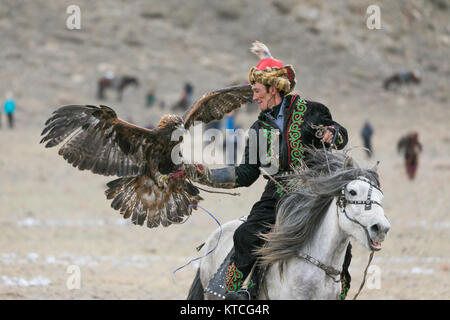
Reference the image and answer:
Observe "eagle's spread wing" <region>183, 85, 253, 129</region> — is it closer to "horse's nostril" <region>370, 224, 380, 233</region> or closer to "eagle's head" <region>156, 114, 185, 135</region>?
"eagle's head" <region>156, 114, 185, 135</region>

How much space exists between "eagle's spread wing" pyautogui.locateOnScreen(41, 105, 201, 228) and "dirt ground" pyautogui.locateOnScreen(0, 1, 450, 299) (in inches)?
53.5

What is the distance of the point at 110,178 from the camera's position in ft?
66.4

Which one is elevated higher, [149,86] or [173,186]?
[173,186]

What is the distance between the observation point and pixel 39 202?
18.0m

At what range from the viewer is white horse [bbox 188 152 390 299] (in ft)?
16.0

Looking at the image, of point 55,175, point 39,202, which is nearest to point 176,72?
point 55,175

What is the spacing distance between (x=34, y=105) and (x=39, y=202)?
54.3 ft

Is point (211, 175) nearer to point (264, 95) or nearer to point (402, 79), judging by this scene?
point (264, 95)

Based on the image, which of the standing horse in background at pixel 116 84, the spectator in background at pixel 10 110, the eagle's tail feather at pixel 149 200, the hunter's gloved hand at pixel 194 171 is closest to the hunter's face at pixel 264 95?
the hunter's gloved hand at pixel 194 171

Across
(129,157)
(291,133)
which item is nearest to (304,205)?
(291,133)

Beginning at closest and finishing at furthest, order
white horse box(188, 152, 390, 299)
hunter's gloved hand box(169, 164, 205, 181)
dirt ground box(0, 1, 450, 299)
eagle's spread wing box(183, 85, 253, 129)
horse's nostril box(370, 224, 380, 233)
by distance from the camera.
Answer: horse's nostril box(370, 224, 380, 233) < white horse box(188, 152, 390, 299) < hunter's gloved hand box(169, 164, 205, 181) < eagle's spread wing box(183, 85, 253, 129) < dirt ground box(0, 1, 450, 299)

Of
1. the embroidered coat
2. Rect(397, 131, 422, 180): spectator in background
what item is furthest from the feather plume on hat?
Rect(397, 131, 422, 180): spectator in background

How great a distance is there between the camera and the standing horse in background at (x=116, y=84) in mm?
36156
